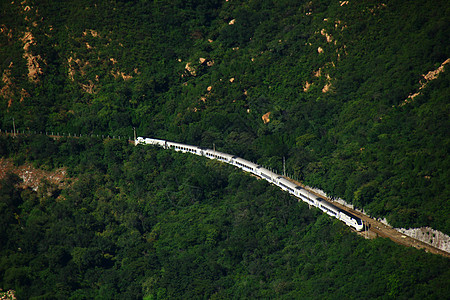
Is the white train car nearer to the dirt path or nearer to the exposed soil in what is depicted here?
the dirt path

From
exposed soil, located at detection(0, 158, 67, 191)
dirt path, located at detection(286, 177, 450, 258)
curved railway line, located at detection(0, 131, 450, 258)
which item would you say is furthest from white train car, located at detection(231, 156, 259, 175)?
exposed soil, located at detection(0, 158, 67, 191)

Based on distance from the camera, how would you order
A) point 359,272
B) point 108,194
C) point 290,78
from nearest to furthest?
point 359,272, point 108,194, point 290,78

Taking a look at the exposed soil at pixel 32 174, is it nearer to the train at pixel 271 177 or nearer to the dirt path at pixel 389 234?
the train at pixel 271 177

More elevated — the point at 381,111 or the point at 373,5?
the point at 373,5

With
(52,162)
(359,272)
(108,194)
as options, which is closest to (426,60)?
(359,272)

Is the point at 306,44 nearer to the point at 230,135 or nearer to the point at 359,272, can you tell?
the point at 230,135

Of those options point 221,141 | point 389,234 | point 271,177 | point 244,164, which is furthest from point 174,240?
point 389,234

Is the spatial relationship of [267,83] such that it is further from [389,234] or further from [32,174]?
[389,234]

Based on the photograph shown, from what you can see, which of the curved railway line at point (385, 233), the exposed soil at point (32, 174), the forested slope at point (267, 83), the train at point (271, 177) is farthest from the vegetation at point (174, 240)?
the forested slope at point (267, 83)
